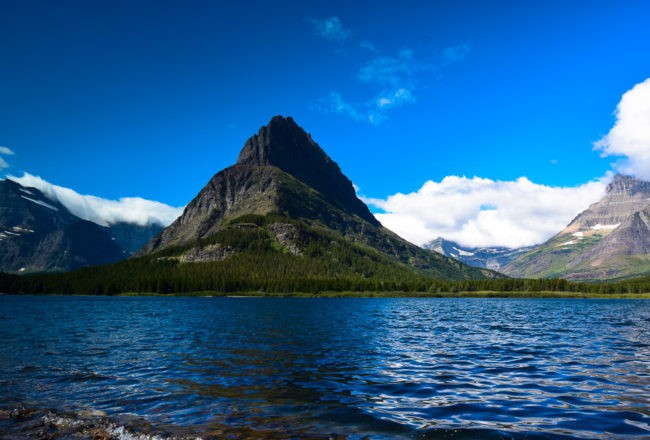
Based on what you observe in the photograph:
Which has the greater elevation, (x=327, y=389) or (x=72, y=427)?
(x=327, y=389)

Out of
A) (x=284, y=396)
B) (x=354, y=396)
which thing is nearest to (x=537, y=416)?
(x=354, y=396)

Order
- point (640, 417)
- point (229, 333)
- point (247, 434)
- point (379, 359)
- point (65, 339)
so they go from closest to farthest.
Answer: point (247, 434)
point (640, 417)
point (379, 359)
point (65, 339)
point (229, 333)

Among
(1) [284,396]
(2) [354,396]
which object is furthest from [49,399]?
(2) [354,396]

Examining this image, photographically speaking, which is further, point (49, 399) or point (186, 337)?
point (186, 337)

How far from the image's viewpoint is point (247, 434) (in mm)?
20000

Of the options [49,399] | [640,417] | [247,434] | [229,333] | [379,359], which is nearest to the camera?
[247,434]

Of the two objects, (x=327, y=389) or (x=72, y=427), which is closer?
(x=72, y=427)

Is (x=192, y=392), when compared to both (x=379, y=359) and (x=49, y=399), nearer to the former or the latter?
(x=49, y=399)

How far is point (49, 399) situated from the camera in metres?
26.8

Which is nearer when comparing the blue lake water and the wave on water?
the wave on water

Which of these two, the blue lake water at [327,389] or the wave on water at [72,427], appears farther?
the blue lake water at [327,389]

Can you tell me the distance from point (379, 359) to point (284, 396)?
15.3 meters

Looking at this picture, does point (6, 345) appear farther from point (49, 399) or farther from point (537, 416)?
point (537, 416)

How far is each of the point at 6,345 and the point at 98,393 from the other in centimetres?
3081
